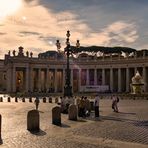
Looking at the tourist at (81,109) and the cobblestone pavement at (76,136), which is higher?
the tourist at (81,109)

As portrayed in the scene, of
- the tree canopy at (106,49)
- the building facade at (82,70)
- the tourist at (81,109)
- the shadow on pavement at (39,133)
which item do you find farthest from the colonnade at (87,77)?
the shadow on pavement at (39,133)

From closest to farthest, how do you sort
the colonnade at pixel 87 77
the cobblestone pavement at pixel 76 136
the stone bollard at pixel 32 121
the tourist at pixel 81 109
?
the cobblestone pavement at pixel 76 136 < the stone bollard at pixel 32 121 < the tourist at pixel 81 109 < the colonnade at pixel 87 77

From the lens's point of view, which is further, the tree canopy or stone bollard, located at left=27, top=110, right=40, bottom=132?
the tree canopy

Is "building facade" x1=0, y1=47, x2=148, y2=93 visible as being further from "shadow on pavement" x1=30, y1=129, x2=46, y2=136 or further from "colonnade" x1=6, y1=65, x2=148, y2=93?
"shadow on pavement" x1=30, y1=129, x2=46, y2=136

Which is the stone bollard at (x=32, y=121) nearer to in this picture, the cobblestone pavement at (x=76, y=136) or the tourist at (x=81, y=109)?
the cobblestone pavement at (x=76, y=136)

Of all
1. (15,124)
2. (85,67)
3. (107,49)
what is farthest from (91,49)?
(15,124)

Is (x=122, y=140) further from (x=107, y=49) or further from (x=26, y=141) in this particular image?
(x=107, y=49)

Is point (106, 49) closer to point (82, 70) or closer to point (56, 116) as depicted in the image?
point (82, 70)

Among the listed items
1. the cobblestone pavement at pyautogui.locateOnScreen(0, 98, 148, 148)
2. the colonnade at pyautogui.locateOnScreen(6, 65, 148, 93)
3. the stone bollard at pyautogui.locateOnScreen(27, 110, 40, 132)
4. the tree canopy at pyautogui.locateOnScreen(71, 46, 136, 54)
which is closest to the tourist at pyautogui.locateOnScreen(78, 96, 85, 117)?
the cobblestone pavement at pyautogui.locateOnScreen(0, 98, 148, 148)

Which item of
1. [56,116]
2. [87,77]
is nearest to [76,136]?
[56,116]

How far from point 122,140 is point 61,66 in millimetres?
104587

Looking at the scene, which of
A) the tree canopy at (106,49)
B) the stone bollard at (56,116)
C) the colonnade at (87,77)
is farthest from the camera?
the tree canopy at (106,49)

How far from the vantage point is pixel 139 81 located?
82562mm

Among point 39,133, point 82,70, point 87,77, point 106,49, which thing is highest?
point 106,49
